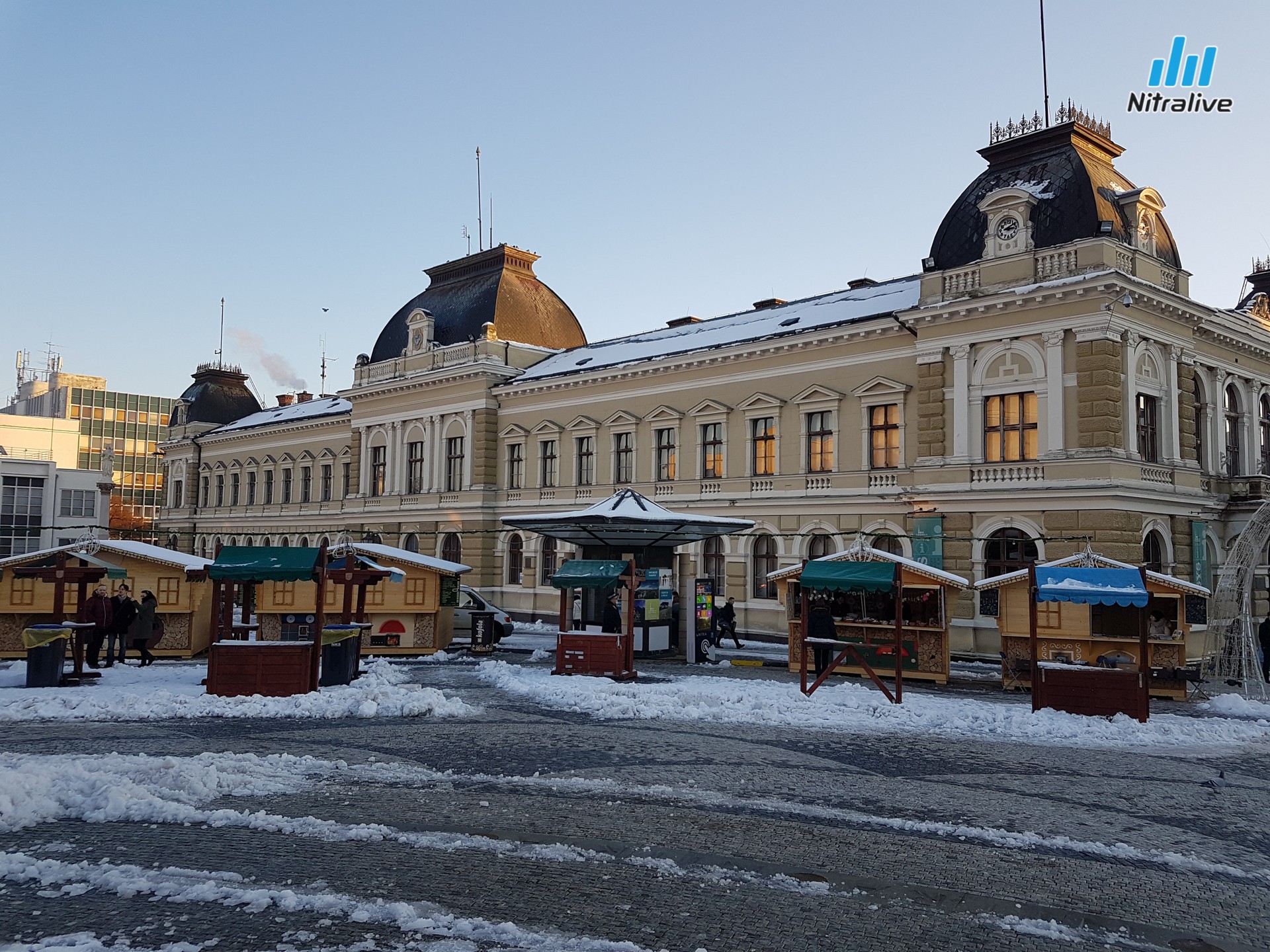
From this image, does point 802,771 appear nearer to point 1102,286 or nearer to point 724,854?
point 724,854

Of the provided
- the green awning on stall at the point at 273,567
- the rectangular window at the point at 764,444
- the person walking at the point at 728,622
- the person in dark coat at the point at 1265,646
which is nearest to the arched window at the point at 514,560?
the rectangular window at the point at 764,444

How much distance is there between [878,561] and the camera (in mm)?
21312

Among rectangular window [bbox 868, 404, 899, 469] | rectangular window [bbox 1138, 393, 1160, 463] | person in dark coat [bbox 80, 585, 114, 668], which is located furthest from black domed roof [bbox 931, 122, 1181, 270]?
person in dark coat [bbox 80, 585, 114, 668]

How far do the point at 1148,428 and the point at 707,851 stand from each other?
23.5m

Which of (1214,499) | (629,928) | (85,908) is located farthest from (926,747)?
(1214,499)

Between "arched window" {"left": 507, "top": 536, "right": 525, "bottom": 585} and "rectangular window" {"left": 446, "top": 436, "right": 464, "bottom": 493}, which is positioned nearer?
"arched window" {"left": 507, "top": 536, "right": 525, "bottom": 585}

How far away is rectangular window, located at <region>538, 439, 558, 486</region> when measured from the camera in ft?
137

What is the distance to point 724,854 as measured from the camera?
29.8ft

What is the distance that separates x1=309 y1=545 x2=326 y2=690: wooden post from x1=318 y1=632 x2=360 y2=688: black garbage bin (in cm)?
64

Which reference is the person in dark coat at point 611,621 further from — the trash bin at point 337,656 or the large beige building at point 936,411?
the large beige building at point 936,411

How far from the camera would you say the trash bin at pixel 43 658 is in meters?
19.0

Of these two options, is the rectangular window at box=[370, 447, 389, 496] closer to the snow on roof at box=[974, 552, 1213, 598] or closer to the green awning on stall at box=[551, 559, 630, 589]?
the green awning on stall at box=[551, 559, 630, 589]

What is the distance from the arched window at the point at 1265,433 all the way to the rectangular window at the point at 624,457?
20.9m

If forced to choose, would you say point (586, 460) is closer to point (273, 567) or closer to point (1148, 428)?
point (1148, 428)
